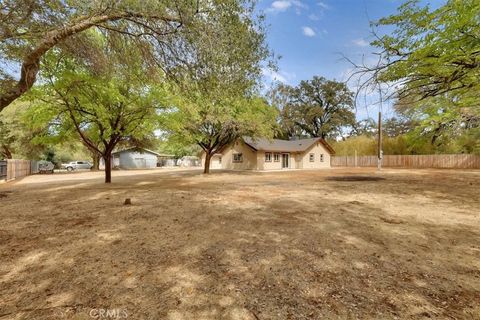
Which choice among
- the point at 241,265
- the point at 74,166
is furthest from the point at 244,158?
the point at 241,265

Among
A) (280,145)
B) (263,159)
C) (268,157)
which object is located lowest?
(263,159)

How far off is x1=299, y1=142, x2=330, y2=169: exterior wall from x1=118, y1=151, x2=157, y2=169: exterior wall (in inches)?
982

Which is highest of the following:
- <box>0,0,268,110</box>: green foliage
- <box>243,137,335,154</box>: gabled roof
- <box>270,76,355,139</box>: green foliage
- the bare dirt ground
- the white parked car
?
<box>270,76,355,139</box>: green foliage

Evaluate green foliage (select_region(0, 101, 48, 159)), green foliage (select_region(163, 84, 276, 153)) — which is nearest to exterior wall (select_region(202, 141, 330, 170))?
green foliage (select_region(163, 84, 276, 153))

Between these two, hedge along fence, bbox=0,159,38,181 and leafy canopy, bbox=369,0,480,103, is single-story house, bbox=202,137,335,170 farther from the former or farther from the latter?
leafy canopy, bbox=369,0,480,103

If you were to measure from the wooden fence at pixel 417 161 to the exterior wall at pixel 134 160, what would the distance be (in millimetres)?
30500

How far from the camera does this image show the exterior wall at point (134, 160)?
41.1 metres

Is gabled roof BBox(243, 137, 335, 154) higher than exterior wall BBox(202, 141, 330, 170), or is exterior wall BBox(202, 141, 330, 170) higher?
gabled roof BBox(243, 137, 335, 154)

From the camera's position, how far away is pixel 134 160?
138ft

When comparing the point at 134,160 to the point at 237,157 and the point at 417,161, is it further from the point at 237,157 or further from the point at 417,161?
the point at 417,161

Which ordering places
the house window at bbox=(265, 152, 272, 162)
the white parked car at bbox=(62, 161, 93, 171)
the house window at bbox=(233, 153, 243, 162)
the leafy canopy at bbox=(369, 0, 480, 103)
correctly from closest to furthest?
the leafy canopy at bbox=(369, 0, 480, 103) < the house window at bbox=(265, 152, 272, 162) < the house window at bbox=(233, 153, 243, 162) < the white parked car at bbox=(62, 161, 93, 171)

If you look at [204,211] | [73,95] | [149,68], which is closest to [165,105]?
[73,95]

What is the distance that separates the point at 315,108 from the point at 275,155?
1748 cm

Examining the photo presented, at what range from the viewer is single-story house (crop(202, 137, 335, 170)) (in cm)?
3019
